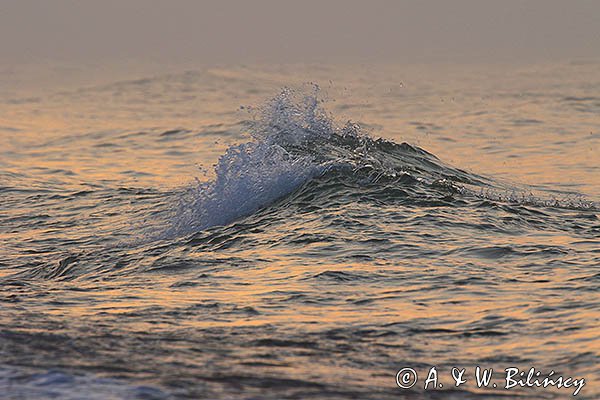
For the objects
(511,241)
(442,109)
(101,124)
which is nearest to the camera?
(511,241)

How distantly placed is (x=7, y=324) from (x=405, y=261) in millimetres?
3870

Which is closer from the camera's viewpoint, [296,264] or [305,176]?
[296,264]

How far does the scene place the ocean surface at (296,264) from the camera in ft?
23.9

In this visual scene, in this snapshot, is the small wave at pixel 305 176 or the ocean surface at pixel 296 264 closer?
the ocean surface at pixel 296 264

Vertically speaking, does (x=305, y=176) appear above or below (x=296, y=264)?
above

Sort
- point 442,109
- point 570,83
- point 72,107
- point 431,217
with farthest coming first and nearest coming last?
point 570,83
point 72,107
point 442,109
point 431,217

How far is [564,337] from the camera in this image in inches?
313

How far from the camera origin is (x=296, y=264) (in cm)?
1074

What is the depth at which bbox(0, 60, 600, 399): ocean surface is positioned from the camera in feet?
23.9

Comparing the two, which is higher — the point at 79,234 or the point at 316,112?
the point at 316,112

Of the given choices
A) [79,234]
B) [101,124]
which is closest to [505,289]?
[79,234]

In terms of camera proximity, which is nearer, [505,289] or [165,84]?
[505,289]

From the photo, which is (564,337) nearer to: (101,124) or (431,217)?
(431,217)

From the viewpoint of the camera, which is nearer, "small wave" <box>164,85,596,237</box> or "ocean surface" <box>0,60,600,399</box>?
"ocean surface" <box>0,60,600,399</box>
